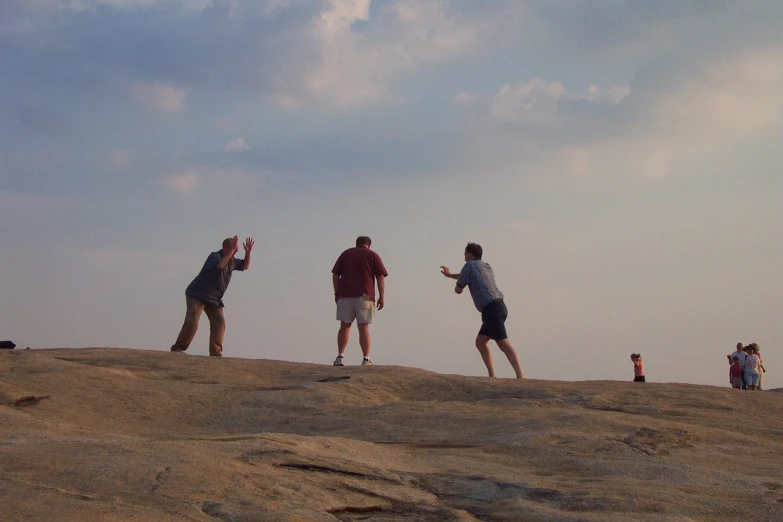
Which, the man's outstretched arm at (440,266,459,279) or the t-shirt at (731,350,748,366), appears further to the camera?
the t-shirt at (731,350,748,366)

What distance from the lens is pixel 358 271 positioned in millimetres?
10242

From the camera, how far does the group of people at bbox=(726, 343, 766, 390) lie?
14.7 metres

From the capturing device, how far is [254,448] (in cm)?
434

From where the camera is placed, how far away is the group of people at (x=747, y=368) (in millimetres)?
14672

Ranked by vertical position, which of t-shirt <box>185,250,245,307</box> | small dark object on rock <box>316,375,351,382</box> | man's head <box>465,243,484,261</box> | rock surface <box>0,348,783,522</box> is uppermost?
man's head <box>465,243,484,261</box>

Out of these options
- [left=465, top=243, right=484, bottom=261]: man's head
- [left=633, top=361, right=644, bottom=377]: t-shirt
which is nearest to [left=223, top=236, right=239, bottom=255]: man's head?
[left=465, top=243, right=484, bottom=261]: man's head

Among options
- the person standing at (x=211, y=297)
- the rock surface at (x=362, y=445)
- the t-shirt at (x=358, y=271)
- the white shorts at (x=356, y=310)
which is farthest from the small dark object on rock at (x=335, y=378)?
the person standing at (x=211, y=297)

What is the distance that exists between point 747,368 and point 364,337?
26.7 ft

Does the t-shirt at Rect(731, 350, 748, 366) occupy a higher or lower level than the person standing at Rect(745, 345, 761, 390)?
higher

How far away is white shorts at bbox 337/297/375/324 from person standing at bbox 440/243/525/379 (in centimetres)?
118

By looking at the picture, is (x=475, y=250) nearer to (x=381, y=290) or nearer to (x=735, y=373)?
(x=381, y=290)

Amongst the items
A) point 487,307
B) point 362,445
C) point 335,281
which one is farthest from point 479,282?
point 362,445

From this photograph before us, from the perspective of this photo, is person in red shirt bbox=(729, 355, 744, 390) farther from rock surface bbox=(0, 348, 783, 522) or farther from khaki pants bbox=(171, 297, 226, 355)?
khaki pants bbox=(171, 297, 226, 355)

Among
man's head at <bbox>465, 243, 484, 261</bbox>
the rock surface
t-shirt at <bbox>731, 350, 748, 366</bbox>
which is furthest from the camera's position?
t-shirt at <bbox>731, 350, 748, 366</bbox>
